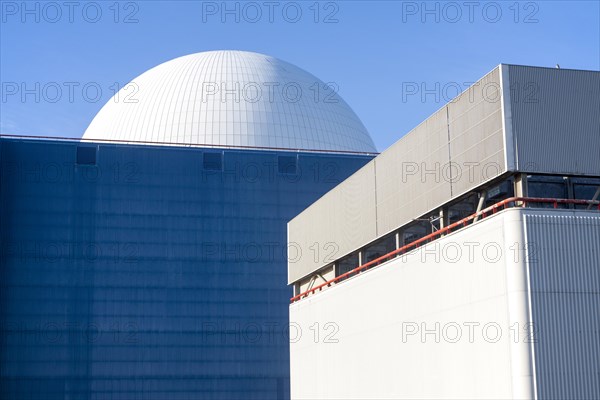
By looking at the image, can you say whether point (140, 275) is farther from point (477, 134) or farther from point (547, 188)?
point (547, 188)

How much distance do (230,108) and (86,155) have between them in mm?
13789

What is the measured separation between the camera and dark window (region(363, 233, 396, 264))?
34.7m

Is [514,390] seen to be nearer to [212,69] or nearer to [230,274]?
[230,274]

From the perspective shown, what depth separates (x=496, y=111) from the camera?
26.2 meters

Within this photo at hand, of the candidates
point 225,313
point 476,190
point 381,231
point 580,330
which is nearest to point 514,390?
point 580,330

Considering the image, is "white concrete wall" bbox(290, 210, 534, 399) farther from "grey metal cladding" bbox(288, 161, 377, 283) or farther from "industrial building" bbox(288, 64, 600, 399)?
"grey metal cladding" bbox(288, 161, 377, 283)

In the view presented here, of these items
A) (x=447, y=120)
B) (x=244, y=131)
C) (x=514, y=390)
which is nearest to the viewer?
(x=514, y=390)

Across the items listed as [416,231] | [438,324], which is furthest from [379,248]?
[438,324]

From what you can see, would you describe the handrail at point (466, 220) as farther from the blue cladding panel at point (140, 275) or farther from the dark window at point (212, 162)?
the dark window at point (212, 162)

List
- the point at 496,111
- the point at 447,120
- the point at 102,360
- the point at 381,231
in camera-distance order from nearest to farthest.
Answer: the point at 496,111 → the point at 447,120 → the point at 381,231 → the point at 102,360

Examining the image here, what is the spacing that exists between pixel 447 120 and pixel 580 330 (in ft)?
26.2

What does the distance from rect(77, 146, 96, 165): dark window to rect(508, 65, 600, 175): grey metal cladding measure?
153 feet

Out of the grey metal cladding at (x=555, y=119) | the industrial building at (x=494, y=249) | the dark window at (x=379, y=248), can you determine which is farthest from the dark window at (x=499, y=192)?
the dark window at (x=379, y=248)

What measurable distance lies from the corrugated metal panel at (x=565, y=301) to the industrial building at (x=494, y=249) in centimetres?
3
